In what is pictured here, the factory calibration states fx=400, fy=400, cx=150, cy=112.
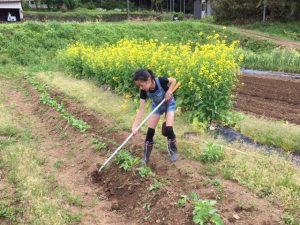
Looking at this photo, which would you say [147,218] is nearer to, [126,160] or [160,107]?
[126,160]

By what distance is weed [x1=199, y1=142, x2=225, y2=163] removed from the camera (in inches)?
227

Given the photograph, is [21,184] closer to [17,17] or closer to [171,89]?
[171,89]

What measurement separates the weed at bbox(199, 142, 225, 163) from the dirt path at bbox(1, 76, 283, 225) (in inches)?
6.9

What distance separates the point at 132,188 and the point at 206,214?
5.01ft

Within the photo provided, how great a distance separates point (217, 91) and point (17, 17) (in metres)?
29.3

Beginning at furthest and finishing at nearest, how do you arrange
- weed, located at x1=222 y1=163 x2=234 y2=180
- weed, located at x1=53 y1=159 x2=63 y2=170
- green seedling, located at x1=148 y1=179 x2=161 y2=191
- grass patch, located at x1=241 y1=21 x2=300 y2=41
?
grass patch, located at x1=241 y1=21 x2=300 y2=41
weed, located at x1=53 y1=159 x2=63 y2=170
weed, located at x1=222 y1=163 x2=234 y2=180
green seedling, located at x1=148 y1=179 x2=161 y2=191

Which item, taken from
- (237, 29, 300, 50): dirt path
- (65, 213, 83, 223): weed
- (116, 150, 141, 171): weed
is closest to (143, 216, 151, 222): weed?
(65, 213, 83, 223): weed

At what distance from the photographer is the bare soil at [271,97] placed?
10008 millimetres

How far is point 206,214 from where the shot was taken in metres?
4.17

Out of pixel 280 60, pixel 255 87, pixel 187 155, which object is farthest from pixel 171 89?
pixel 280 60

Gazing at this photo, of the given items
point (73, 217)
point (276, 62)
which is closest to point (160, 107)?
point (73, 217)

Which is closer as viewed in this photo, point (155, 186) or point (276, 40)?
point (155, 186)

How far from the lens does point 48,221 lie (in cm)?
459

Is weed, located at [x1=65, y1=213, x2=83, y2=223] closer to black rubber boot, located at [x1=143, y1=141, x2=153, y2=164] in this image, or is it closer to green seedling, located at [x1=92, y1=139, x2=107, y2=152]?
black rubber boot, located at [x1=143, y1=141, x2=153, y2=164]
